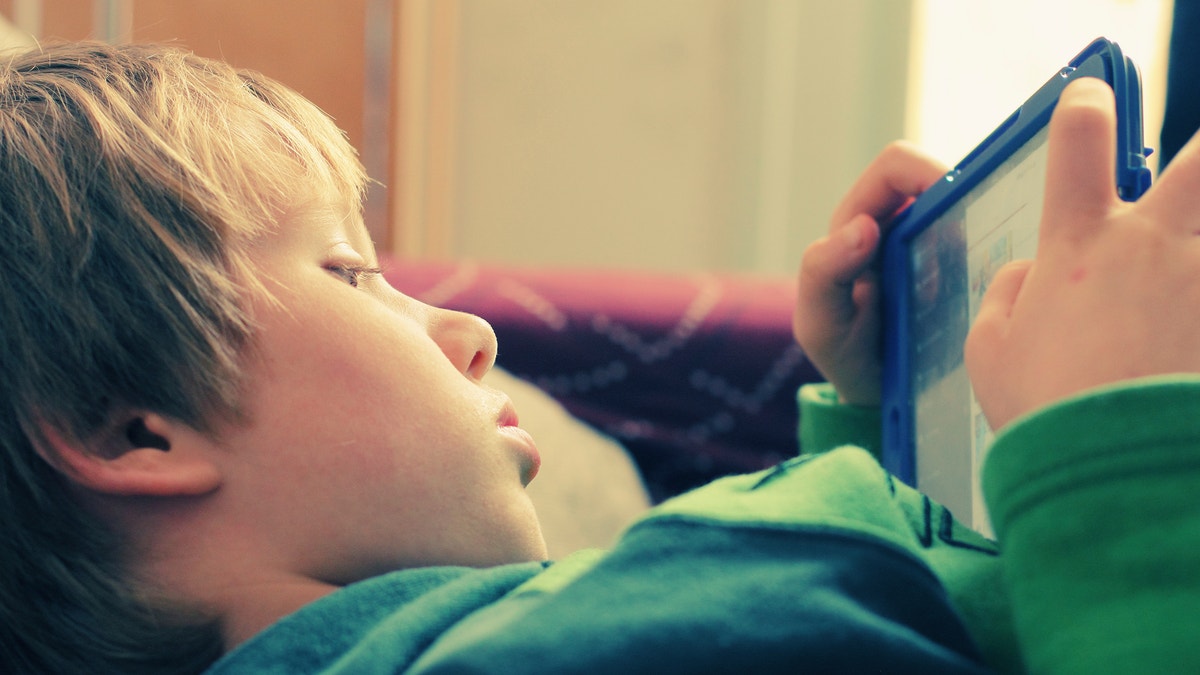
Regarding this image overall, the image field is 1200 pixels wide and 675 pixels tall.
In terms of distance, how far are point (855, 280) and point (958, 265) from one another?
16cm

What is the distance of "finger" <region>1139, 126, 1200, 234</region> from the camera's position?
354 millimetres

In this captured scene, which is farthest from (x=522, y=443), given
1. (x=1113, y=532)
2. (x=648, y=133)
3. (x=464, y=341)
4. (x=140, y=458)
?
(x=648, y=133)

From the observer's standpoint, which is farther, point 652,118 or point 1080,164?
point 652,118

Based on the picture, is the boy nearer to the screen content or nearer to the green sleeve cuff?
the screen content

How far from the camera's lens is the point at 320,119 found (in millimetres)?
604

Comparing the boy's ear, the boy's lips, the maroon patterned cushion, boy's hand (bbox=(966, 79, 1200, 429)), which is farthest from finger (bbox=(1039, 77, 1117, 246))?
the maroon patterned cushion

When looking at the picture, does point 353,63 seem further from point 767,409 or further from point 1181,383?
point 1181,383

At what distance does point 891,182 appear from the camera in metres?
0.68

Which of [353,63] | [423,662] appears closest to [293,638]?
[423,662]

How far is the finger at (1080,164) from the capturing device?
0.37 m

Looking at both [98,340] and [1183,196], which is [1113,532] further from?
[98,340]

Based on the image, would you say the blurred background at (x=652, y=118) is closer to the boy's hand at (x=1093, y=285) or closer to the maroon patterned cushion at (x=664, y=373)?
the maroon patterned cushion at (x=664, y=373)

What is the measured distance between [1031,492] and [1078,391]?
0.04 metres

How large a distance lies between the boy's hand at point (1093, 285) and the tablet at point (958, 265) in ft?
0.07
